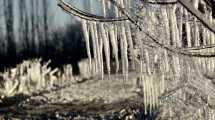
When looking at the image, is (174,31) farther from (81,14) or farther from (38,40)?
(38,40)

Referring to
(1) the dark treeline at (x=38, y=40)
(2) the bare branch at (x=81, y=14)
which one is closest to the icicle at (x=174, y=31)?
(2) the bare branch at (x=81, y=14)

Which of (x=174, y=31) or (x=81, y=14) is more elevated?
(x=81, y=14)

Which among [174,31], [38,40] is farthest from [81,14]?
[38,40]

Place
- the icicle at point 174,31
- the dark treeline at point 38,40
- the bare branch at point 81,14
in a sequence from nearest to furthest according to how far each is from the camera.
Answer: the bare branch at point 81,14
the icicle at point 174,31
the dark treeline at point 38,40

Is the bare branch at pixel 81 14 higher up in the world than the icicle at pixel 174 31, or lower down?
higher up

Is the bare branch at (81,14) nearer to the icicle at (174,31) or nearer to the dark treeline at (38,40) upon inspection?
the icicle at (174,31)

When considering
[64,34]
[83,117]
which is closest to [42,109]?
[83,117]

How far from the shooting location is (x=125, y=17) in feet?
9.55

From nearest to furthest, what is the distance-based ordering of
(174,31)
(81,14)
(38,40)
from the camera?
(81,14)
(174,31)
(38,40)

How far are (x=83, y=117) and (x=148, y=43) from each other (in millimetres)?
8148

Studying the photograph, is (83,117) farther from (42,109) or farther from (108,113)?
(42,109)

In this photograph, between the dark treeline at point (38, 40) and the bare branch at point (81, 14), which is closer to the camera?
the bare branch at point (81, 14)

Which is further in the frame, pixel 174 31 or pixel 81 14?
pixel 174 31

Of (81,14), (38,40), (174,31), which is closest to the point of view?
(81,14)
